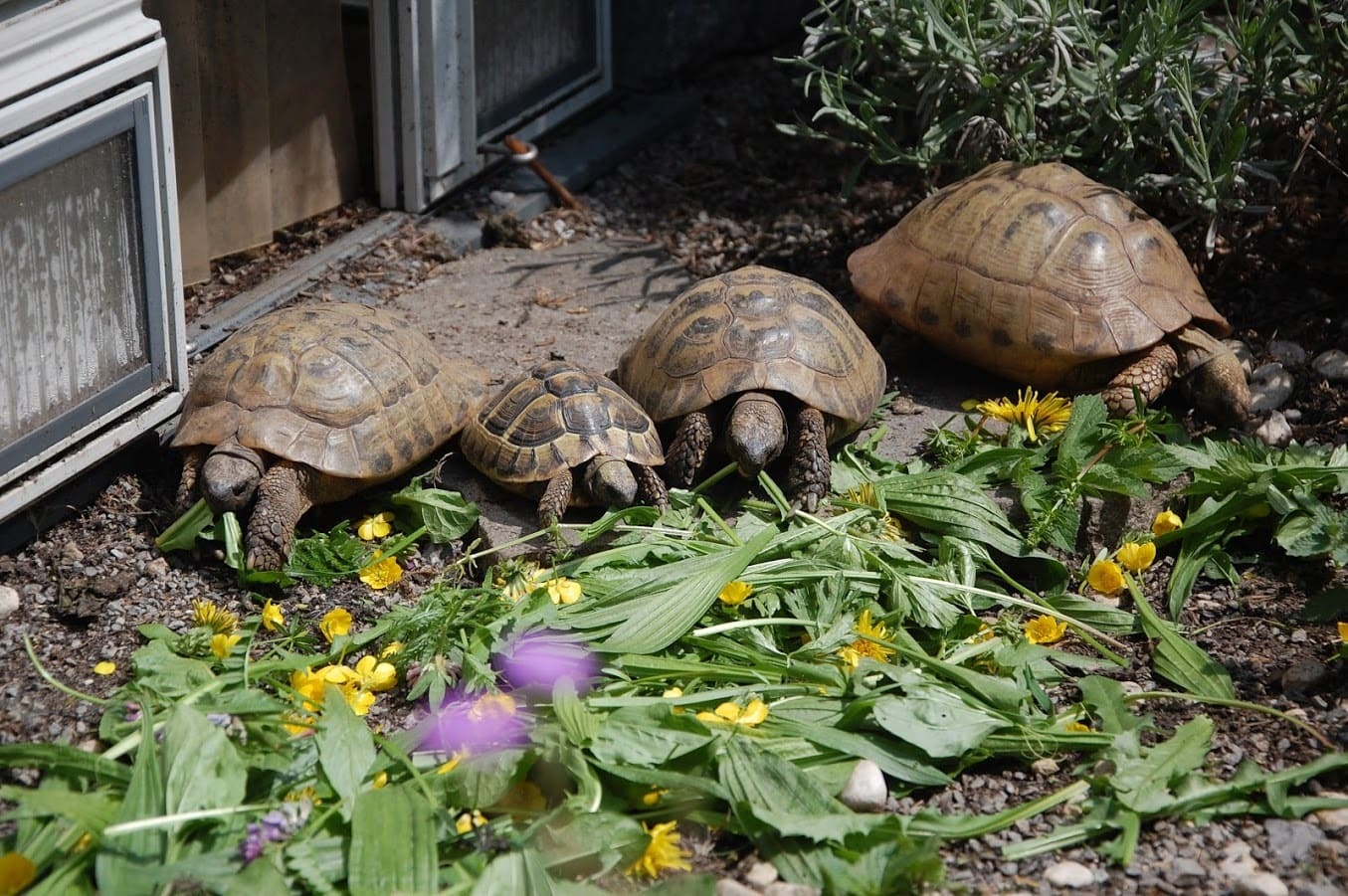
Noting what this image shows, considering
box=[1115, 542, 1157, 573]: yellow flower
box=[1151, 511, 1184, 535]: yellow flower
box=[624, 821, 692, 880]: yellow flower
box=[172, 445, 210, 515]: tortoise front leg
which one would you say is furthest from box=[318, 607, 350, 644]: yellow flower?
box=[1151, 511, 1184, 535]: yellow flower

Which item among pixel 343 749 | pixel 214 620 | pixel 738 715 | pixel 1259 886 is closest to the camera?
pixel 1259 886

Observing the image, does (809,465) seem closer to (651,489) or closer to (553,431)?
(651,489)

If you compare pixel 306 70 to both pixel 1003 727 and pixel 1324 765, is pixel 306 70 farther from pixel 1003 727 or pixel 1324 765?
pixel 1324 765

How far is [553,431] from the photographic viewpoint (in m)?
4.23

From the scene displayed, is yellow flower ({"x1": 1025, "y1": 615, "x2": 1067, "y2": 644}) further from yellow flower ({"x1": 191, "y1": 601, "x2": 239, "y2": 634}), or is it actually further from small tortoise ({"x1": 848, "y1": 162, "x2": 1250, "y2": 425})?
yellow flower ({"x1": 191, "y1": 601, "x2": 239, "y2": 634})

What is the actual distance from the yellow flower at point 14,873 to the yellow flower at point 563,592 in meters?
1.40

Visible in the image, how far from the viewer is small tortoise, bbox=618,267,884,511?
4.34 meters

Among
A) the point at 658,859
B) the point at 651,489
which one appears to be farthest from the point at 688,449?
the point at 658,859

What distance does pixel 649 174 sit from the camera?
741 centimetres

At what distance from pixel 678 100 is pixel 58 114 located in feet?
15.4

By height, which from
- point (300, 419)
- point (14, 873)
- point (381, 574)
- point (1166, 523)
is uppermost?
point (300, 419)

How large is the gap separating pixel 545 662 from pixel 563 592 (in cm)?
34

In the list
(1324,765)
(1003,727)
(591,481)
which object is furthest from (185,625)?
(1324,765)

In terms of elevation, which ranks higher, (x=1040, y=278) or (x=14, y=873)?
(x=1040, y=278)
